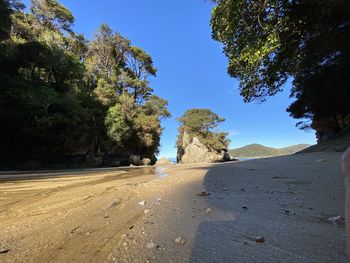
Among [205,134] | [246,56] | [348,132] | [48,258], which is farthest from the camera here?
[205,134]

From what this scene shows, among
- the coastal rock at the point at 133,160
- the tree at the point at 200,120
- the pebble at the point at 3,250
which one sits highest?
the tree at the point at 200,120

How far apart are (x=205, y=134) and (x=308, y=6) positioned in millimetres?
39740

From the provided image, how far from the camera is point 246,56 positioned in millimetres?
5684

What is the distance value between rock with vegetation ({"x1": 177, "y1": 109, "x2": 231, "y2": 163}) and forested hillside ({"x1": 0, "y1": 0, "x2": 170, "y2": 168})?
10.0m

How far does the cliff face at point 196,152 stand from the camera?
41.8 metres

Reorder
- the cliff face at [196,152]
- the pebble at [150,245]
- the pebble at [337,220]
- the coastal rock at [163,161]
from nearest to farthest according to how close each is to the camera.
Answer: the pebble at [150,245]
the pebble at [337,220]
the coastal rock at [163,161]
the cliff face at [196,152]

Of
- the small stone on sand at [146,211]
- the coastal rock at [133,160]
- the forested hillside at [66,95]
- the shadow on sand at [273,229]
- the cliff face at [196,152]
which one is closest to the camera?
the shadow on sand at [273,229]

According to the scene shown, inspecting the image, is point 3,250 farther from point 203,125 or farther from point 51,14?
point 203,125

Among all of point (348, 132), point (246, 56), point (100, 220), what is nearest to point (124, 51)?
point (348, 132)

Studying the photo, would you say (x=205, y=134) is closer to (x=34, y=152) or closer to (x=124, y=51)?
(x=124, y=51)

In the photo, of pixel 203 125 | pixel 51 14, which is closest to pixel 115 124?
pixel 51 14

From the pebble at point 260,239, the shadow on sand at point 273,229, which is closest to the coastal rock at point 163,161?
the shadow on sand at point 273,229

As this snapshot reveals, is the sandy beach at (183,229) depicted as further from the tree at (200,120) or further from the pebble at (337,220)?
the tree at (200,120)

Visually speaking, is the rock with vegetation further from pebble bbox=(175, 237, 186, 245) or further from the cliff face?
pebble bbox=(175, 237, 186, 245)
